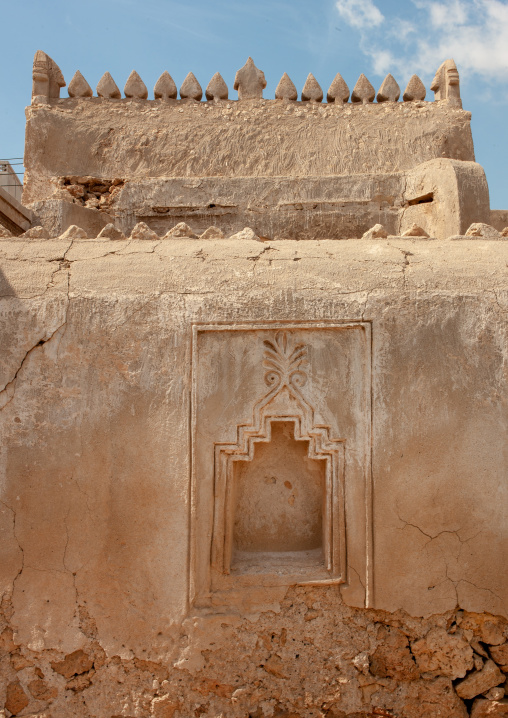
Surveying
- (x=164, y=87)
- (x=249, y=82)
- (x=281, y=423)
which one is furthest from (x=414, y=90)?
(x=281, y=423)

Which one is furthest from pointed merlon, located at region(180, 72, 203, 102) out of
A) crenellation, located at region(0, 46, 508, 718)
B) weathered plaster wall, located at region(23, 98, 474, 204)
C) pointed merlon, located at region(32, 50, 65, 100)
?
crenellation, located at region(0, 46, 508, 718)

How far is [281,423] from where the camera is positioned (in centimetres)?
312

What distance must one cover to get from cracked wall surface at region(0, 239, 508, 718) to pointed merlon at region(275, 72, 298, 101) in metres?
3.33

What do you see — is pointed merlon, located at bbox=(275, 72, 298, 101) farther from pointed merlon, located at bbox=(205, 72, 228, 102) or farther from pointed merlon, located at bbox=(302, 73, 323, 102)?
pointed merlon, located at bbox=(205, 72, 228, 102)

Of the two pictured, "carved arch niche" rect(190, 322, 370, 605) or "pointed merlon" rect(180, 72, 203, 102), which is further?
"pointed merlon" rect(180, 72, 203, 102)

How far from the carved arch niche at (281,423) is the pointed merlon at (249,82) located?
3551mm

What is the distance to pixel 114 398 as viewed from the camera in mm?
3029

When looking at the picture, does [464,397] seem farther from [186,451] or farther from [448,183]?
[448,183]

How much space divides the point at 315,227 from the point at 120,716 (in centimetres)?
361

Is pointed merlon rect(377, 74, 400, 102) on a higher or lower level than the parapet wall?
higher

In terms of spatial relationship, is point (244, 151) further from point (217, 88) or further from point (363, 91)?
point (363, 91)

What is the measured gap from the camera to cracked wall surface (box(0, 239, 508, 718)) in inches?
116

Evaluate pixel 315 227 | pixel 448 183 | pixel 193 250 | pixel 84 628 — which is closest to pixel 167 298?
pixel 193 250

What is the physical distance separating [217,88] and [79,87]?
4.19ft
